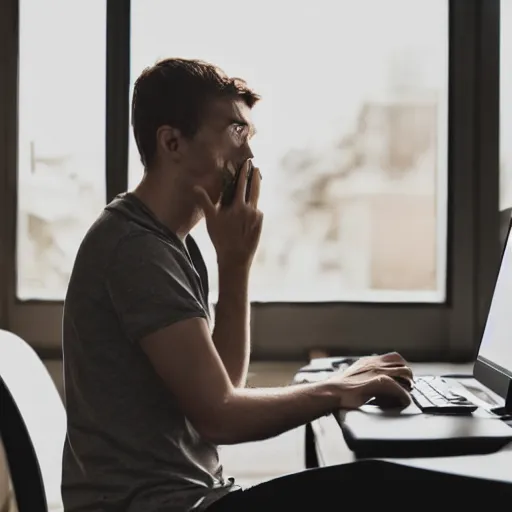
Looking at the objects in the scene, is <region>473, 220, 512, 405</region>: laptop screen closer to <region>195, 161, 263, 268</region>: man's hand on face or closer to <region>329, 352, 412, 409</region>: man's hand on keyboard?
<region>329, 352, 412, 409</region>: man's hand on keyboard

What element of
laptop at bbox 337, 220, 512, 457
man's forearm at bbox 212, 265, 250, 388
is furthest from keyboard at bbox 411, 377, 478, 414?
man's forearm at bbox 212, 265, 250, 388

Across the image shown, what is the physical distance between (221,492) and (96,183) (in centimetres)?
100

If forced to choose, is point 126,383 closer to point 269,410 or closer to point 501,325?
point 269,410

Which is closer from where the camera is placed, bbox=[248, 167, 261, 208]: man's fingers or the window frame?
bbox=[248, 167, 261, 208]: man's fingers

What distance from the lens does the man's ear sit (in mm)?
1127

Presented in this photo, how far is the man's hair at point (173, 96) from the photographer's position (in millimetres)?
1135

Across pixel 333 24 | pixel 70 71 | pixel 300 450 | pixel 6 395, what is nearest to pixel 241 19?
pixel 333 24

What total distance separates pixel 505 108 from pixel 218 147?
913mm

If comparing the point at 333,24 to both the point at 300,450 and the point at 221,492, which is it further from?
the point at 221,492

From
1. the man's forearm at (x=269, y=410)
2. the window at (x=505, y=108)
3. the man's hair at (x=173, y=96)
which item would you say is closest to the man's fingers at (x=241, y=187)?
the man's hair at (x=173, y=96)

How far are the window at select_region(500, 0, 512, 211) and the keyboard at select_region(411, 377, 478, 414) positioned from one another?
0.70 m

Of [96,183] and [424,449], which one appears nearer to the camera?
[424,449]

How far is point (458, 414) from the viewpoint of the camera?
1.02 metres

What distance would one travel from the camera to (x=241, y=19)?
183cm
